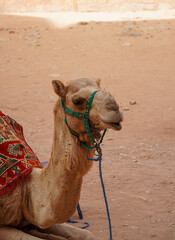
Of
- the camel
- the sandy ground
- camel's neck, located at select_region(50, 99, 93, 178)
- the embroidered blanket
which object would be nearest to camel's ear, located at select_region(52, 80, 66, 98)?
the camel

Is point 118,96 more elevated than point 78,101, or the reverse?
point 78,101

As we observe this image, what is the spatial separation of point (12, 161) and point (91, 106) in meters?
1.15

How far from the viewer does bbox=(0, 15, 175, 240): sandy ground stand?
18.2 ft

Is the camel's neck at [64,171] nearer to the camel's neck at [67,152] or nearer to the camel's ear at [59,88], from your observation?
the camel's neck at [67,152]

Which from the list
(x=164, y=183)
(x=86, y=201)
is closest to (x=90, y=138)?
(x=86, y=201)

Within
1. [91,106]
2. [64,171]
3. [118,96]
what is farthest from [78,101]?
[118,96]

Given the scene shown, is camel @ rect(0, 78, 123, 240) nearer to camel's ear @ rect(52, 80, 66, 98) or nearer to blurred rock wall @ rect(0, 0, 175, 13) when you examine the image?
camel's ear @ rect(52, 80, 66, 98)

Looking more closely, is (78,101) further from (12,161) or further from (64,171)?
(12,161)

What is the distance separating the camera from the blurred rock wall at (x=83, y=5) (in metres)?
29.6

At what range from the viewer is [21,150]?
4234mm

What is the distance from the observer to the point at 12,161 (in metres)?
4.02

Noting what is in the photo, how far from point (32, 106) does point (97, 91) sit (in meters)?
8.76

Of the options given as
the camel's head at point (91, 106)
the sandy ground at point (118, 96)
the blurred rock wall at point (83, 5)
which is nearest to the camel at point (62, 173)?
the camel's head at point (91, 106)

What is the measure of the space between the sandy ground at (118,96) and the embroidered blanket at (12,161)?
4.01ft
